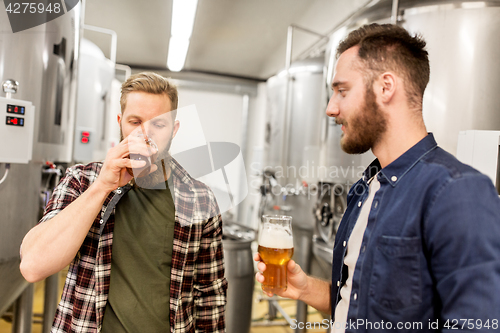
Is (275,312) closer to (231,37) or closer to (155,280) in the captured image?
(155,280)

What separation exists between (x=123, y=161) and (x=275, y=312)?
9.96ft

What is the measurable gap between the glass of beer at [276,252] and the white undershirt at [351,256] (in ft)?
0.54

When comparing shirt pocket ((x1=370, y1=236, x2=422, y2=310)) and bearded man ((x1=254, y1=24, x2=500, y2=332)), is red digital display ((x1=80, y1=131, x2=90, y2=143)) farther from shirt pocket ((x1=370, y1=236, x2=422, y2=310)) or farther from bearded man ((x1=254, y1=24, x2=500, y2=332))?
shirt pocket ((x1=370, y1=236, x2=422, y2=310))

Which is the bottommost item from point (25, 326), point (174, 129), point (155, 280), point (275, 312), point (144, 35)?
point (275, 312)

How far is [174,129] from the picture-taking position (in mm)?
1097

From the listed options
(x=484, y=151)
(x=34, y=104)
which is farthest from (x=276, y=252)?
(x=34, y=104)

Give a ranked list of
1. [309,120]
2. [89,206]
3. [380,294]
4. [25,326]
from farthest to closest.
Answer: [309,120]
[25,326]
[89,206]
[380,294]

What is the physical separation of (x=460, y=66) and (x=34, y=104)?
6.83 ft

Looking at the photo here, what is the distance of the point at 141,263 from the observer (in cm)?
107

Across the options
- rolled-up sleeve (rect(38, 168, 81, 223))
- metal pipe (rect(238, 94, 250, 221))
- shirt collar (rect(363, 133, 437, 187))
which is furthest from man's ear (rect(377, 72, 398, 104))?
metal pipe (rect(238, 94, 250, 221))

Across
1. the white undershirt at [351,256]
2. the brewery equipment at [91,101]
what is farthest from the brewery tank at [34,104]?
the white undershirt at [351,256]

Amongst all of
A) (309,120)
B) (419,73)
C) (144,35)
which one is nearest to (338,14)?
(309,120)

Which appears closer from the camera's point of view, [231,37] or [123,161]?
[123,161]

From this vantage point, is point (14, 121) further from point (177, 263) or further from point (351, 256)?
point (351, 256)
